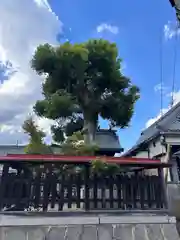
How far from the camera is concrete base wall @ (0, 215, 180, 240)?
4793mm

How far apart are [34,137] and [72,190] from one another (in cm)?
307

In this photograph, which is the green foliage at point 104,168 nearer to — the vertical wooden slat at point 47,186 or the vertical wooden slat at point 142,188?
the vertical wooden slat at point 142,188

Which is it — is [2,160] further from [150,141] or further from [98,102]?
[150,141]

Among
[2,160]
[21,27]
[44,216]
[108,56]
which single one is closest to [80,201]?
[44,216]

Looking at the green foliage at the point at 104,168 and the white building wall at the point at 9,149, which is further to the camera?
the white building wall at the point at 9,149

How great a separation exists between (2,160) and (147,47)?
26.7ft

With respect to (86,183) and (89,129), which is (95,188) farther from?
(89,129)

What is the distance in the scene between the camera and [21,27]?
389 inches

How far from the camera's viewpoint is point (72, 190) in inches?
222

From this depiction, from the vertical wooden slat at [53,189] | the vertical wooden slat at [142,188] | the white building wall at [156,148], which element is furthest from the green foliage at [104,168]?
the white building wall at [156,148]

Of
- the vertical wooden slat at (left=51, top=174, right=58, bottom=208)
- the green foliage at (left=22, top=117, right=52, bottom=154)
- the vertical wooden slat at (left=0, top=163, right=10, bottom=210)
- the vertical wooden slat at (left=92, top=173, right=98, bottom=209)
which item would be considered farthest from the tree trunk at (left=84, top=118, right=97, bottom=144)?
the vertical wooden slat at (left=0, top=163, right=10, bottom=210)

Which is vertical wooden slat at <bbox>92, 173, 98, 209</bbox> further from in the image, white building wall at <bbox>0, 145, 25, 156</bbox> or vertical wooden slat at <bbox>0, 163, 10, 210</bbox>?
white building wall at <bbox>0, 145, 25, 156</bbox>

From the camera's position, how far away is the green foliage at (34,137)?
7.98 metres

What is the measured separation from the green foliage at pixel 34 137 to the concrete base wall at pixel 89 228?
342cm
